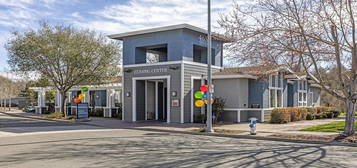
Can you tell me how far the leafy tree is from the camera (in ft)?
80.7

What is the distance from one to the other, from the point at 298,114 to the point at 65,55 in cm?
1742

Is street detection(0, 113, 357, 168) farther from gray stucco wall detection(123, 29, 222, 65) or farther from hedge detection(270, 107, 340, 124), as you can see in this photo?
→ gray stucco wall detection(123, 29, 222, 65)

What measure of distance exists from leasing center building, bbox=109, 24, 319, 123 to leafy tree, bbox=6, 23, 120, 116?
2168 mm

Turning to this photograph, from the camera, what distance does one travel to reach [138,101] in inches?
933

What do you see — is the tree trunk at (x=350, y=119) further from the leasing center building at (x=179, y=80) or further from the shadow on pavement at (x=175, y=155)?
the leasing center building at (x=179, y=80)

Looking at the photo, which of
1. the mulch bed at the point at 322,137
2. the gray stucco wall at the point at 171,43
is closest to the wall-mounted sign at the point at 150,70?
the gray stucco wall at the point at 171,43

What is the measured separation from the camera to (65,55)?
81.5ft

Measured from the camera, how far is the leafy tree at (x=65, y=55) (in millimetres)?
24594

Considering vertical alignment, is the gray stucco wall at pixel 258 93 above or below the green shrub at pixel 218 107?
above

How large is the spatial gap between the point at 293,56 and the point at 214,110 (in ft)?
25.7

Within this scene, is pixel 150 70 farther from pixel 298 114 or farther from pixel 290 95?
pixel 290 95

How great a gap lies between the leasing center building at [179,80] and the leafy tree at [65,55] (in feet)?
7.11

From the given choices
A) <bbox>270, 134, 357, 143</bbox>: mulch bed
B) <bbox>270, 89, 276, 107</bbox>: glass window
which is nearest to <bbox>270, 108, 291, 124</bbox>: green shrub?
<bbox>270, 89, 276, 107</bbox>: glass window

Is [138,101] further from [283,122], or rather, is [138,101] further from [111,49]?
[283,122]
